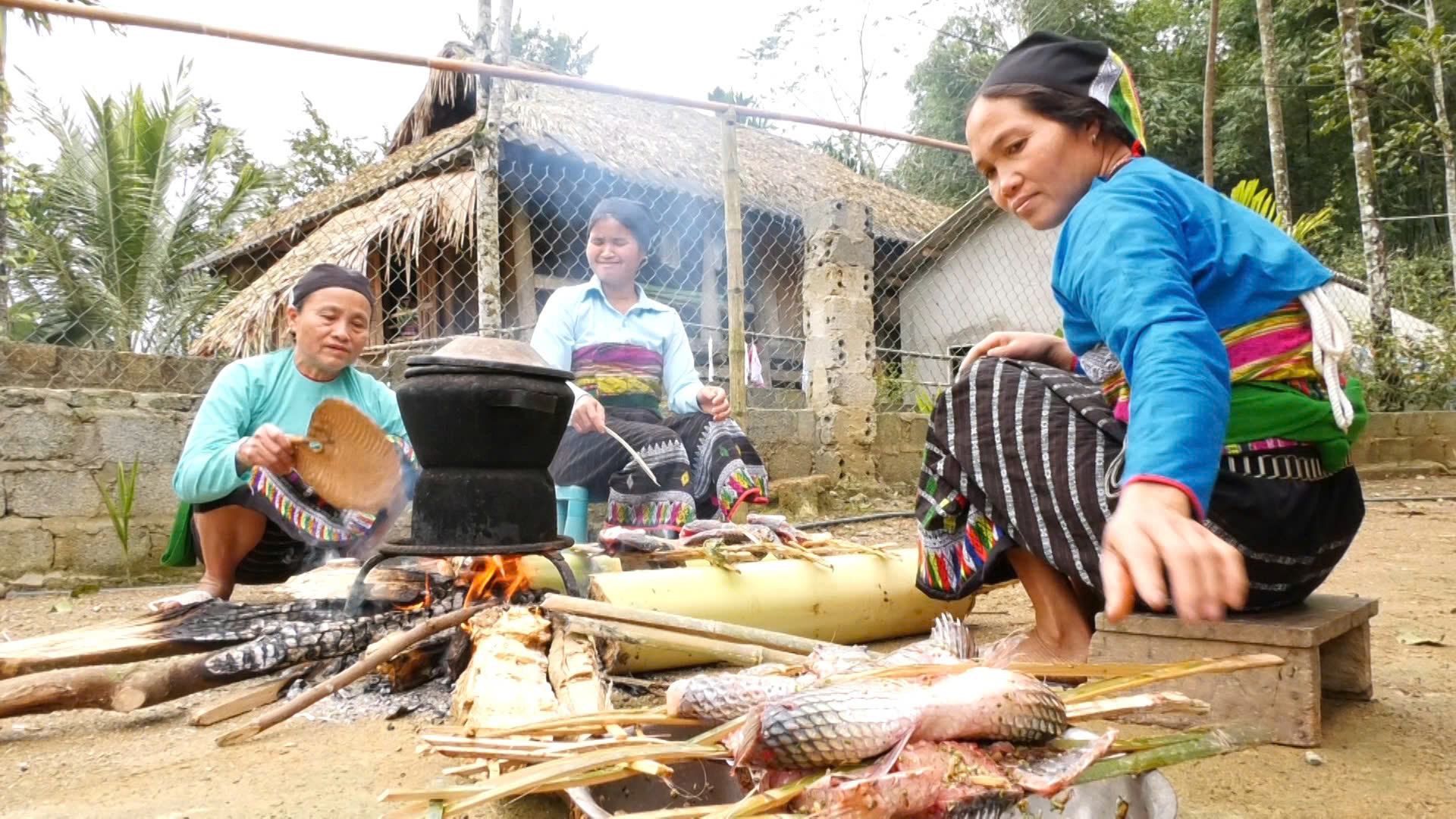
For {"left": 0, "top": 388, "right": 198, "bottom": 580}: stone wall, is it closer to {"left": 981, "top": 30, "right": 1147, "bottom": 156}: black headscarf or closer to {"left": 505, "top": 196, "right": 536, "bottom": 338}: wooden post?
{"left": 981, "top": 30, "right": 1147, "bottom": 156}: black headscarf

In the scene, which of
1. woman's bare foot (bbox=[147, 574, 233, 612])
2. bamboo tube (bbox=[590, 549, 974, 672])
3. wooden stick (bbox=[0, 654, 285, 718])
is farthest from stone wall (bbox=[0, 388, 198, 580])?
bamboo tube (bbox=[590, 549, 974, 672])

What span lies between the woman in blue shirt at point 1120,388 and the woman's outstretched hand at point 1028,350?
0.06 feet

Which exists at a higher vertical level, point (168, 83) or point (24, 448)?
point (168, 83)

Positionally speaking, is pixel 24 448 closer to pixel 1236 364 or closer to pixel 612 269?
pixel 612 269

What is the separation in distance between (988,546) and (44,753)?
2135mm

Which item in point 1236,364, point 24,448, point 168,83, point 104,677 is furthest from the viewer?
point 168,83

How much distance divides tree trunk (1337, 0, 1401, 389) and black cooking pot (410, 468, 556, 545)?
30.6ft

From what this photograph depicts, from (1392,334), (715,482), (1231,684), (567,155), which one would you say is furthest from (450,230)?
(1392,334)

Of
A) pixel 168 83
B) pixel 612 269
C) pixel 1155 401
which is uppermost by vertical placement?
pixel 168 83

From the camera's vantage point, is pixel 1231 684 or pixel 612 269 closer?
pixel 1231 684

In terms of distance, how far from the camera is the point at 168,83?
39.3ft

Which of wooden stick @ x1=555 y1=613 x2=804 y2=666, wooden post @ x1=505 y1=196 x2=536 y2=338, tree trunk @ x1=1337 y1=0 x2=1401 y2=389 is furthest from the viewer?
wooden post @ x1=505 y1=196 x2=536 y2=338

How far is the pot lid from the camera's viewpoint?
2.38 meters

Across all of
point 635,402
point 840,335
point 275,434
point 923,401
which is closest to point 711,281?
point 923,401
